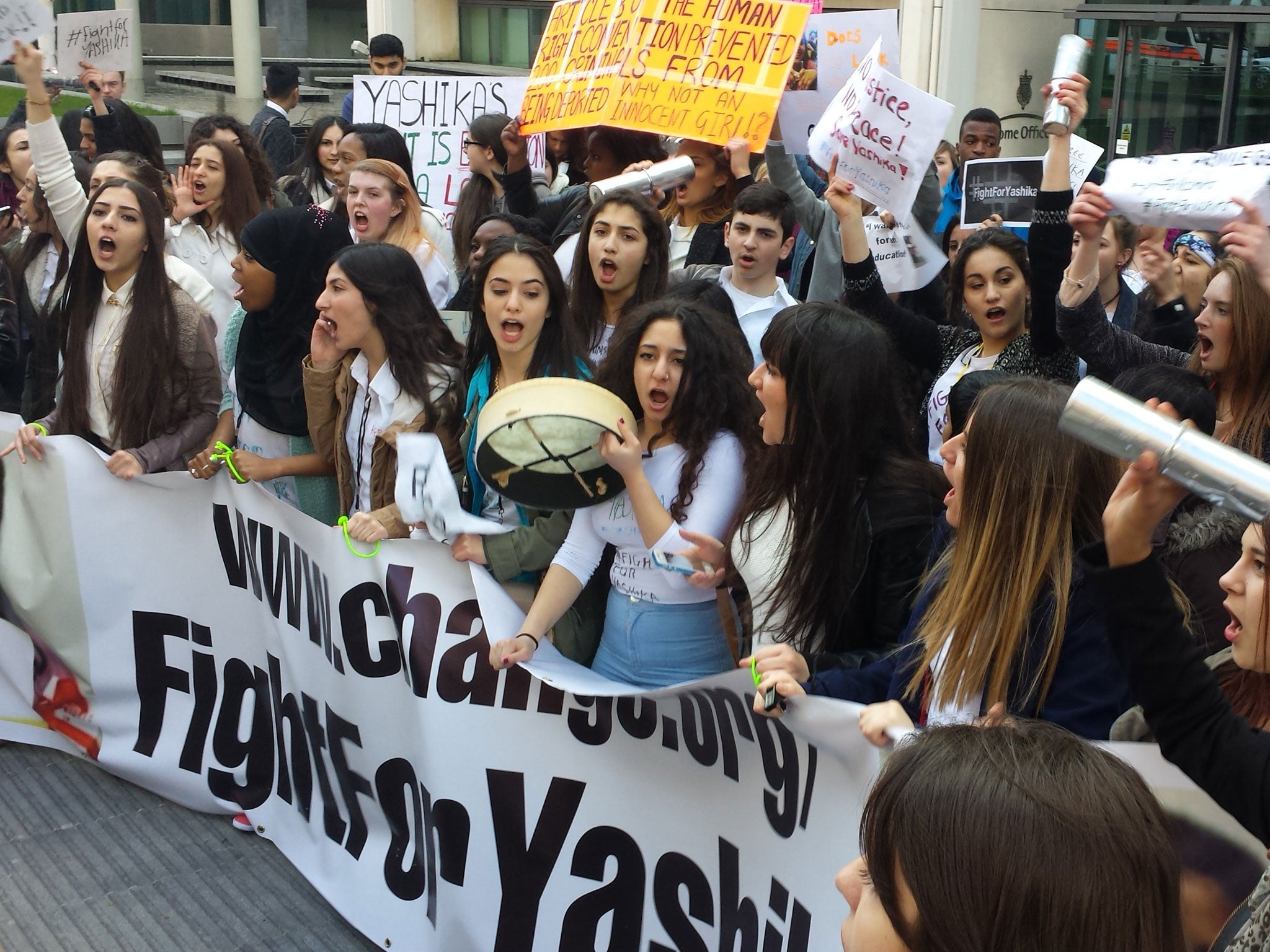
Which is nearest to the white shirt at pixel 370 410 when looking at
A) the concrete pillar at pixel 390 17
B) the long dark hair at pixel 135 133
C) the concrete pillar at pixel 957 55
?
the long dark hair at pixel 135 133

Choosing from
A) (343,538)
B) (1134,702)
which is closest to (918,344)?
(343,538)

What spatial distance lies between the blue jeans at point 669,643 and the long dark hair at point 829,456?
35 centimetres

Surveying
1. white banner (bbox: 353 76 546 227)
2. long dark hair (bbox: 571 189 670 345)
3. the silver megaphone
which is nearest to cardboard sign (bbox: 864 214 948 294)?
long dark hair (bbox: 571 189 670 345)

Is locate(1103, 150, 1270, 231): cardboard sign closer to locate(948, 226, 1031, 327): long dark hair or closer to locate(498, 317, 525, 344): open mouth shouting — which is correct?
locate(948, 226, 1031, 327): long dark hair

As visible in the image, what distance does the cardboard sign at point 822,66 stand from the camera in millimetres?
5340

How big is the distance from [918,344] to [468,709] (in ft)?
6.64

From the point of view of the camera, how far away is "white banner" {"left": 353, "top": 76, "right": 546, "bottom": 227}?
6879 millimetres

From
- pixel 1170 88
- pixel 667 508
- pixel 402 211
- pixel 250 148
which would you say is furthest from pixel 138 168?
pixel 1170 88

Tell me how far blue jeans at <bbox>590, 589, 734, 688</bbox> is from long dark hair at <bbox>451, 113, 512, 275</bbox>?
3193 millimetres

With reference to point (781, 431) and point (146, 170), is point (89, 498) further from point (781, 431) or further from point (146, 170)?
point (781, 431)

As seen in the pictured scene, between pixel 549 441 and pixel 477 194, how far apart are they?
3590mm

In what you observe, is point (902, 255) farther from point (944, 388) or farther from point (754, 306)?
point (944, 388)

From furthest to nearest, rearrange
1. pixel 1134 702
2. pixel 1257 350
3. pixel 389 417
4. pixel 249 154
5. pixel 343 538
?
pixel 249 154 < pixel 389 417 < pixel 343 538 < pixel 1257 350 < pixel 1134 702

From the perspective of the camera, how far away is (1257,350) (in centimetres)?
318
